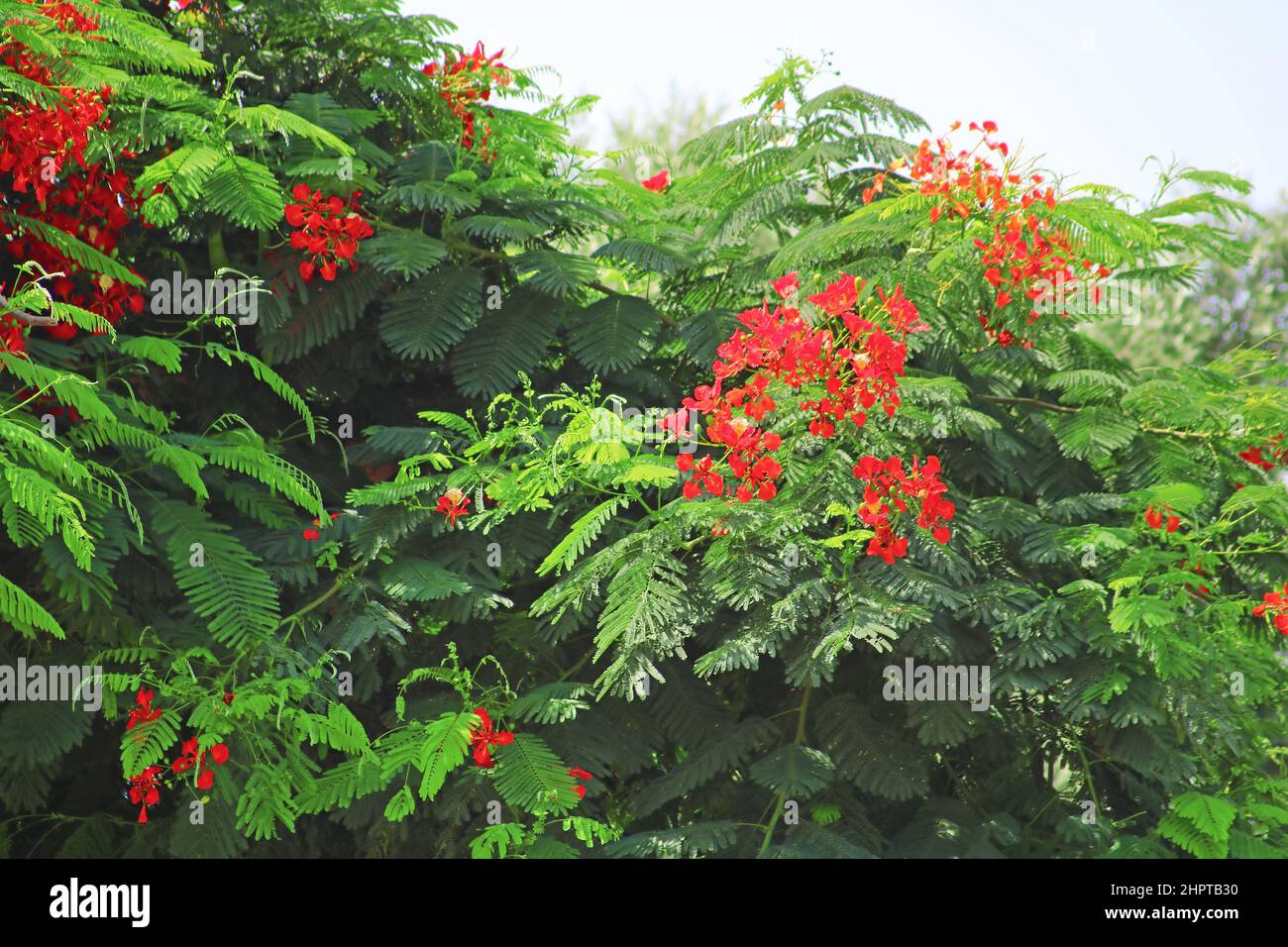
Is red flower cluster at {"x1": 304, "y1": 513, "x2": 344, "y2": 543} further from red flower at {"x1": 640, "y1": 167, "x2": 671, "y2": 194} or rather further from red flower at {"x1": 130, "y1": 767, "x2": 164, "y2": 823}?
red flower at {"x1": 640, "y1": 167, "x2": 671, "y2": 194}

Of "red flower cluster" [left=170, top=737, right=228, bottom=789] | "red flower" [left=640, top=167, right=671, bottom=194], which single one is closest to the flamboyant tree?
"red flower cluster" [left=170, top=737, right=228, bottom=789]

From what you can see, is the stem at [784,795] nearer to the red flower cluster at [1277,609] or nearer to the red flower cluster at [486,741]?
the red flower cluster at [486,741]

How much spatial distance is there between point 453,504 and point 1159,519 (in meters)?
2.26

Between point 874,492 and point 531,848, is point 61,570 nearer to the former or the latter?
point 531,848

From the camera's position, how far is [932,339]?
160 inches

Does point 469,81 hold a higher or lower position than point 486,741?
higher

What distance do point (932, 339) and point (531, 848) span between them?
→ 209 cm

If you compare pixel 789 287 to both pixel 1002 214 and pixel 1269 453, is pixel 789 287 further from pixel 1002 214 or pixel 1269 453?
pixel 1269 453

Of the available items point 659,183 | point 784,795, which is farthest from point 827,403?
point 659,183

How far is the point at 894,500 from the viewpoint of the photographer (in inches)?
137

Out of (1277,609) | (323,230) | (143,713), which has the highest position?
(323,230)

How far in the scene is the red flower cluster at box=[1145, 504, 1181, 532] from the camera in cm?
384

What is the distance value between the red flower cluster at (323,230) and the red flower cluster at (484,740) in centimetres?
166

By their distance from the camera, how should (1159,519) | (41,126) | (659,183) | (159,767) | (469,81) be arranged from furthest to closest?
(659,183), (469,81), (1159,519), (41,126), (159,767)
